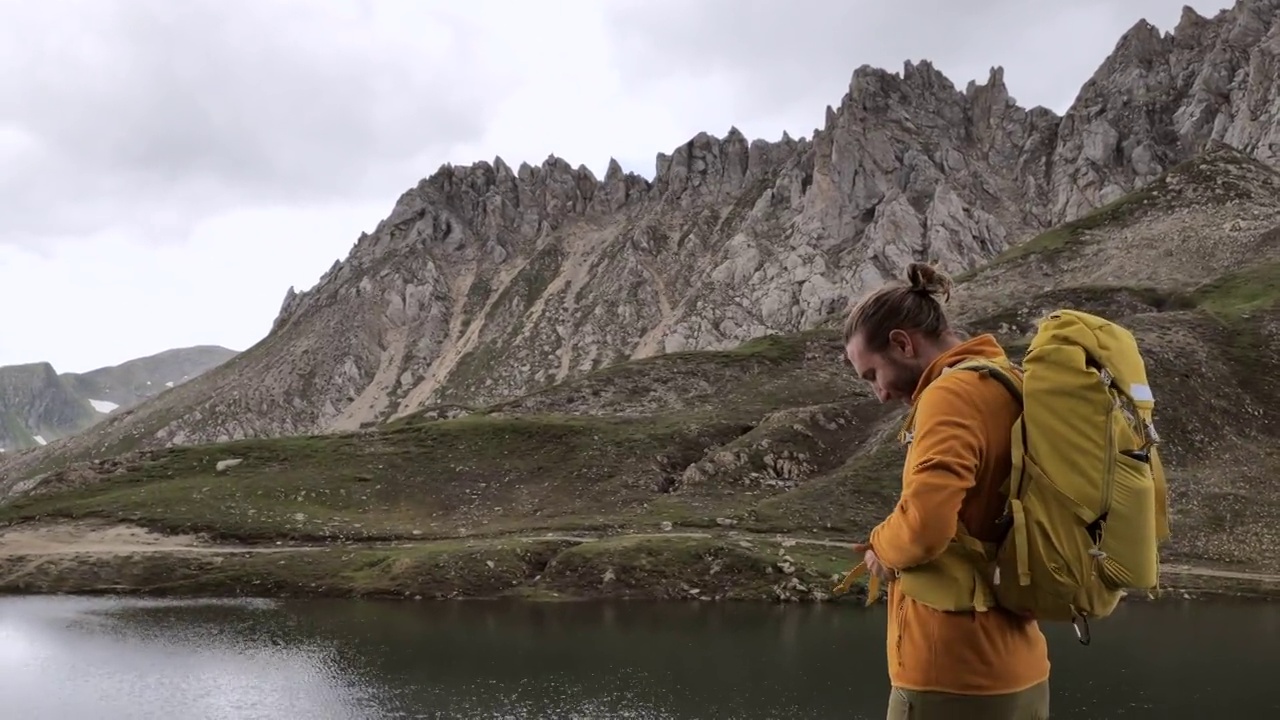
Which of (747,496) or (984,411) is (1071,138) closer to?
(747,496)

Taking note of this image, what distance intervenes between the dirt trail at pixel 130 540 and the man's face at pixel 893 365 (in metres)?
54.5

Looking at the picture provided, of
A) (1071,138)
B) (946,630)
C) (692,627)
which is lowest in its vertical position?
(692,627)

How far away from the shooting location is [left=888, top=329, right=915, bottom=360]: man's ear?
18.9 ft

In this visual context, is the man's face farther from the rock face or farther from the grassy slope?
the rock face

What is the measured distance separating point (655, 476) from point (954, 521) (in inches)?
2910

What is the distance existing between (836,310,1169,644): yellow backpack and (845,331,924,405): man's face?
0.91 metres

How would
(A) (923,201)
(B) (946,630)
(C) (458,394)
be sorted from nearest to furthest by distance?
(B) (946,630) < (A) (923,201) < (C) (458,394)

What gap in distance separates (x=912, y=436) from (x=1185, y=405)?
8327cm

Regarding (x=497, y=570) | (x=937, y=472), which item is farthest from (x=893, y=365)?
(x=497, y=570)

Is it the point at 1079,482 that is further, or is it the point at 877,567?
the point at 877,567

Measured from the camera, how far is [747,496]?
72500 mm

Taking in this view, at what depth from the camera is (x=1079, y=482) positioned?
4742 millimetres

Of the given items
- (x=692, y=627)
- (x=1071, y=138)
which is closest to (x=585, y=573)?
(x=692, y=627)

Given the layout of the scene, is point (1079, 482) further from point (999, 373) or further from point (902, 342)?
point (902, 342)
